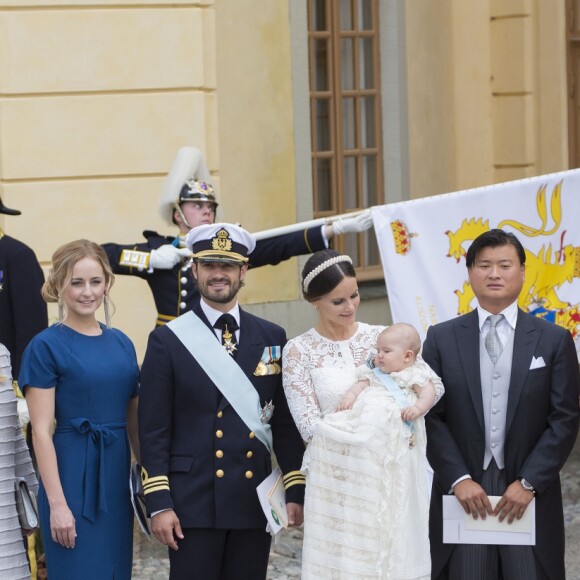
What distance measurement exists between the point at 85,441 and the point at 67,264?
1.86ft

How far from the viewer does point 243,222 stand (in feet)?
32.3

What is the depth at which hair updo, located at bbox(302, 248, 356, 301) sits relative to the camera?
466 centimetres

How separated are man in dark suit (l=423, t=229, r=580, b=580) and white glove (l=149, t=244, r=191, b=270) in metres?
2.08

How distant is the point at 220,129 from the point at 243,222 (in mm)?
636

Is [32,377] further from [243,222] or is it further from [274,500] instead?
[243,222]

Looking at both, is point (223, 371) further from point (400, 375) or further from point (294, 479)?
point (400, 375)

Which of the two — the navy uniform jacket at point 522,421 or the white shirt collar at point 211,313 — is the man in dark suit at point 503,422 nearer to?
the navy uniform jacket at point 522,421

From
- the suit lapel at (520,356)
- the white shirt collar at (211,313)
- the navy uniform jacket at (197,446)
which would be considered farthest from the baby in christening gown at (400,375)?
the white shirt collar at (211,313)

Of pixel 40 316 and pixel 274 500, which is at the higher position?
pixel 40 316

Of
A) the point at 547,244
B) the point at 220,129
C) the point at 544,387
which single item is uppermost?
the point at 220,129

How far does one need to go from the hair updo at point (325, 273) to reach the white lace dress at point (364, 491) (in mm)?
314

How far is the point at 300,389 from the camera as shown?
459 cm

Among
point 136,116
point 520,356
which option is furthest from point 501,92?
point 520,356

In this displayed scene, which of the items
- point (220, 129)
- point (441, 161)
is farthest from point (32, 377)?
point (441, 161)
